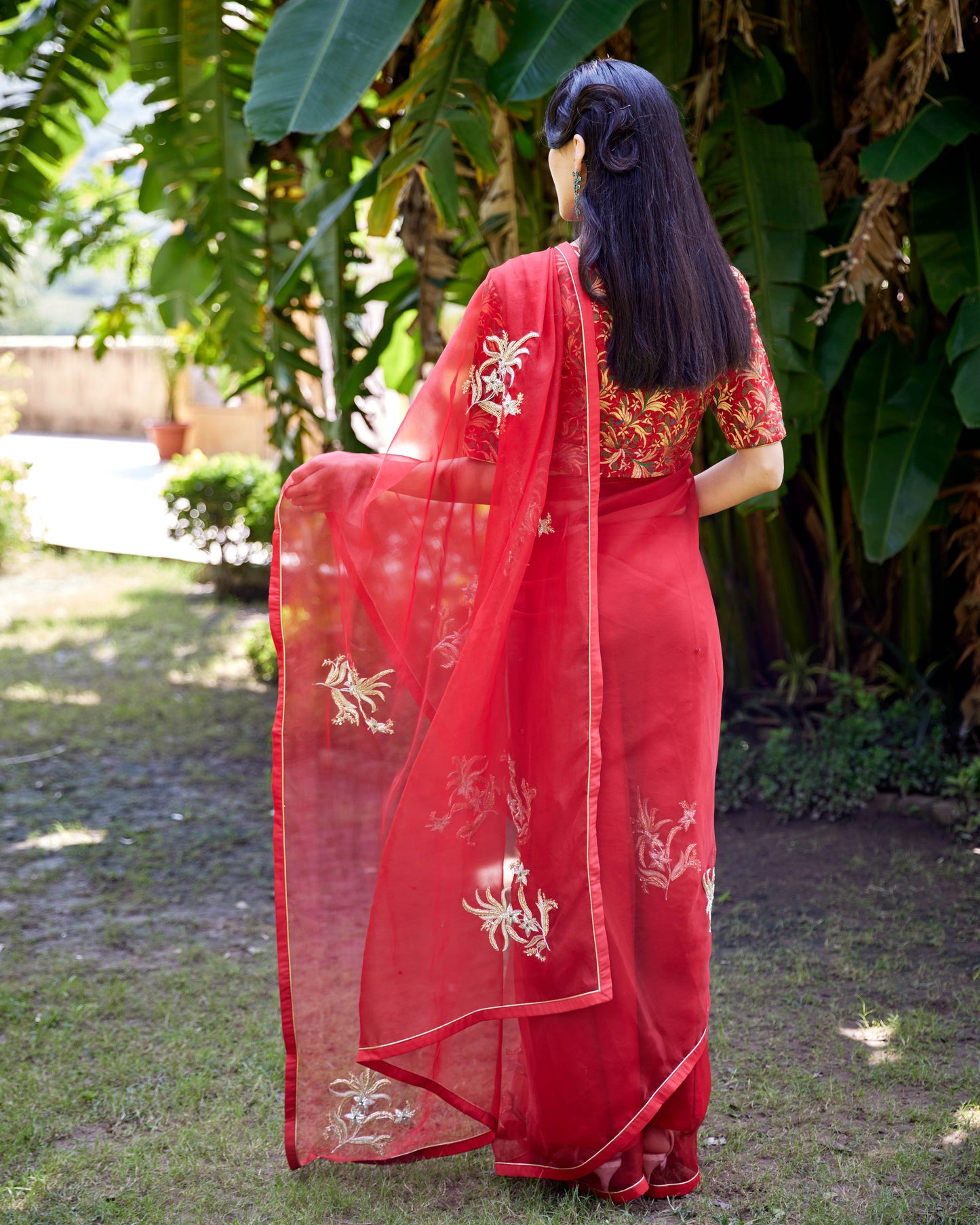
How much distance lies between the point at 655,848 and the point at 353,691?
651mm

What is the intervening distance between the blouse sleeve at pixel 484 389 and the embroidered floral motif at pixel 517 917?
2.53ft

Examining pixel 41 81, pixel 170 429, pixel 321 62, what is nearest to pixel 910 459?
pixel 321 62

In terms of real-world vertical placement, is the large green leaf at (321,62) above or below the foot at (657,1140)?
above

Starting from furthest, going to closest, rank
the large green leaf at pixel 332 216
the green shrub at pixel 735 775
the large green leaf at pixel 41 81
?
the large green leaf at pixel 41 81 → the green shrub at pixel 735 775 → the large green leaf at pixel 332 216

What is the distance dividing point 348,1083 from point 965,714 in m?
2.89

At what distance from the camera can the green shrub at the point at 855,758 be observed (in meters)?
4.39

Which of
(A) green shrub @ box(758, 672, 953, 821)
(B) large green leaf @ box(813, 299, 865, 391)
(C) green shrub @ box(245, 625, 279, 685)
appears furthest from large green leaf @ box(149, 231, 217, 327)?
(A) green shrub @ box(758, 672, 953, 821)

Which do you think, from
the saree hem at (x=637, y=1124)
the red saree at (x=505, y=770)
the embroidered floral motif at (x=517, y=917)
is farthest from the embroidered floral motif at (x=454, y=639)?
the saree hem at (x=637, y=1124)

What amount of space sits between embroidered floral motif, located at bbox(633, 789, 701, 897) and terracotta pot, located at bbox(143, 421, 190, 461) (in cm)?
1465

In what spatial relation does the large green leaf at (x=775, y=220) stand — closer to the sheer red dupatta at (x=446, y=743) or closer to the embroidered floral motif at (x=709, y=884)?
the sheer red dupatta at (x=446, y=743)

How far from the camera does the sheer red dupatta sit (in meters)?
2.13

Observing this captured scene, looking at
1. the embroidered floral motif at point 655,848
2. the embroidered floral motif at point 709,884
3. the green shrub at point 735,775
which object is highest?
the embroidered floral motif at point 655,848

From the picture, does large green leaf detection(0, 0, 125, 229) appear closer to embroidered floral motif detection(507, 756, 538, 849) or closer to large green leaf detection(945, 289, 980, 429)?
large green leaf detection(945, 289, 980, 429)

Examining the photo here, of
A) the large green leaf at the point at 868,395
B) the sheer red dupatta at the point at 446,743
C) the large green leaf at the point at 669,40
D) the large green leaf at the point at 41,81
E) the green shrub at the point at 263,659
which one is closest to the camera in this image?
the sheer red dupatta at the point at 446,743
